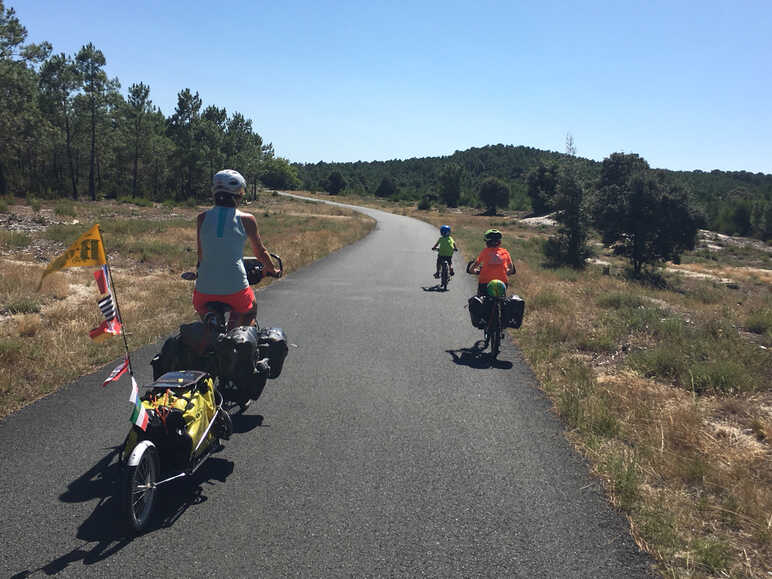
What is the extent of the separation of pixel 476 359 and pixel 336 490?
4346 mm

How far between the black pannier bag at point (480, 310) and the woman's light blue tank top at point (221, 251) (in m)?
4.61

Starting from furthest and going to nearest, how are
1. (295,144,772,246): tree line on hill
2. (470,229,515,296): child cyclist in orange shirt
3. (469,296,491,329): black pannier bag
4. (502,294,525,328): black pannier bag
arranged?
(295,144,772,246): tree line on hill
(470,229,515,296): child cyclist in orange shirt
(469,296,491,329): black pannier bag
(502,294,525,328): black pannier bag

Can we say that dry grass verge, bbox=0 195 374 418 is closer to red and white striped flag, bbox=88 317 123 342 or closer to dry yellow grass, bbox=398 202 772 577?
red and white striped flag, bbox=88 317 123 342

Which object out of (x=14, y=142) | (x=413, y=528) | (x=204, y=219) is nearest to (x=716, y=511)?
(x=413, y=528)

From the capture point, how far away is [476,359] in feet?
25.8

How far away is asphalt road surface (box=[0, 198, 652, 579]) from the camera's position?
10.1 feet

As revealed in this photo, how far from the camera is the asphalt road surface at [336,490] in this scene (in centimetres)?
309

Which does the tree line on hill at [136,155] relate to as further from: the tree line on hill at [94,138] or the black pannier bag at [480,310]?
the black pannier bag at [480,310]

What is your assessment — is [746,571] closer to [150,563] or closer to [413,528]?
[413,528]

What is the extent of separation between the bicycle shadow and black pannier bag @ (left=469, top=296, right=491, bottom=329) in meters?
4.93

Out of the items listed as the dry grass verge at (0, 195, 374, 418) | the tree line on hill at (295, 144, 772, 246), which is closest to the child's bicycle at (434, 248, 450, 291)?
the dry grass verge at (0, 195, 374, 418)

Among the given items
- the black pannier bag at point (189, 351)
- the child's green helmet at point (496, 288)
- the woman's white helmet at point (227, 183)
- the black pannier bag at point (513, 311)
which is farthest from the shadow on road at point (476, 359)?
the woman's white helmet at point (227, 183)

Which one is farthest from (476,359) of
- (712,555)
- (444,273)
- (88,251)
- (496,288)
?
(444,273)

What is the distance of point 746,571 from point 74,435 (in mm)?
5171
